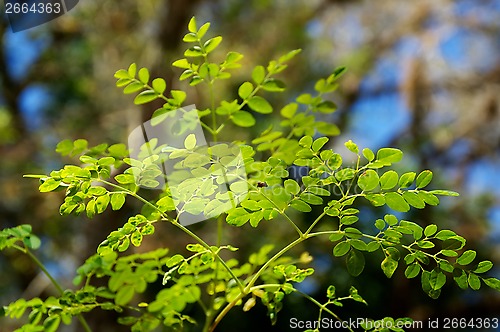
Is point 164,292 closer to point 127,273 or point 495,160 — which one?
point 127,273

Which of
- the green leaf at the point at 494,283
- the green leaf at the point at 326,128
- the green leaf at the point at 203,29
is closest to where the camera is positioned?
the green leaf at the point at 494,283

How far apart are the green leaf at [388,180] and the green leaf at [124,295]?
1.20ft

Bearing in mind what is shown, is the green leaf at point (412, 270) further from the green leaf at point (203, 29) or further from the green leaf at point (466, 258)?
the green leaf at point (203, 29)

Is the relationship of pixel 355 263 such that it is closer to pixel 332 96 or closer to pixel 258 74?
pixel 258 74

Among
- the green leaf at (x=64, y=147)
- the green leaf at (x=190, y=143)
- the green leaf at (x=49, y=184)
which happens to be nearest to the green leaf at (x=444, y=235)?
the green leaf at (x=190, y=143)

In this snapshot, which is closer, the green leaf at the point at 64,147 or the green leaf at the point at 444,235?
the green leaf at the point at 444,235

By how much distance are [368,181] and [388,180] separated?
0.02m

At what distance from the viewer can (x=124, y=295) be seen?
684 millimetres

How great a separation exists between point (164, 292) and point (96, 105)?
306 centimetres

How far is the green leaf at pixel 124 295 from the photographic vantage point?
2.21 ft

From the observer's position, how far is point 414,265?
511 millimetres

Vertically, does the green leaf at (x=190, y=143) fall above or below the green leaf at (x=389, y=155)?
above

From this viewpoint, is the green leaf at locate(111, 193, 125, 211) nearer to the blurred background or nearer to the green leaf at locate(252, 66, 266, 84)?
the green leaf at locate(252, 66, 266, 84)

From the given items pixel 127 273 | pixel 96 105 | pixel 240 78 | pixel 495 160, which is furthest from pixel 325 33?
pixel 127 273
